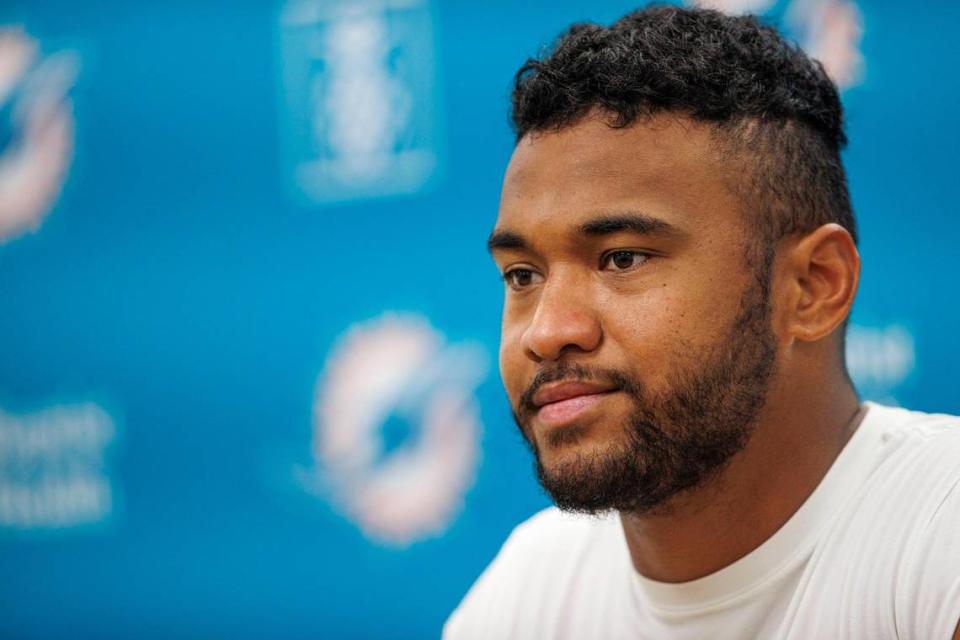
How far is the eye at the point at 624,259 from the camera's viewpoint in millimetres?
1375

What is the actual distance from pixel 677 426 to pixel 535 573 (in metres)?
0.47

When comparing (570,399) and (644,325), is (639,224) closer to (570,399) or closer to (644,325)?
(644,325)

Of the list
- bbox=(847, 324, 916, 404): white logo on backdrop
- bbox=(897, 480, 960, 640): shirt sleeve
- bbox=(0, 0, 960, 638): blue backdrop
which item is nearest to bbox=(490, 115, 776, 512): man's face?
bbox=(897, 480, 960, 640): shirt sleeve

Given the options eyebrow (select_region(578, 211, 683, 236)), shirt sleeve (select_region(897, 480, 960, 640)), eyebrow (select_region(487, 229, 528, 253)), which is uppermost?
eyebrow (select_region(487, 229, 528, 253))

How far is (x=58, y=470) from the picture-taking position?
8.52 feet

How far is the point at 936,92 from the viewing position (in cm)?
208

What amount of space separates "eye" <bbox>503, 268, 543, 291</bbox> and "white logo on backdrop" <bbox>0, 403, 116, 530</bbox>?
4.76ft

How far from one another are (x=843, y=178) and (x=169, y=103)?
169cm

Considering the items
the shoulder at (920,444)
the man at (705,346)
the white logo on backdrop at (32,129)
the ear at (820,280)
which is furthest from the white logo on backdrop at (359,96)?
the shoulder at (920,444)

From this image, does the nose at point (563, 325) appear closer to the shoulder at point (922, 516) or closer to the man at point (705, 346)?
the man at point (705, 346)

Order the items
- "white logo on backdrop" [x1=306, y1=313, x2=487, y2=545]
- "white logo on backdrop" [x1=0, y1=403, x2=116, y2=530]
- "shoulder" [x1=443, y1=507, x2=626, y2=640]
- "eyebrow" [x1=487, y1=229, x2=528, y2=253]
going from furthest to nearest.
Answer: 1. "white logo on backdrop" [x1=0, y1=403, x2=116, y2=530]
2. "white logo on backdrop" [x1=306, y1=313, x2=487, y2=545]
3. "shoulder" [x1=443, y1=507, x2=626, y2=640]
4. "eyebrow" [x1=487, y1=229, x2=528, y2=253]

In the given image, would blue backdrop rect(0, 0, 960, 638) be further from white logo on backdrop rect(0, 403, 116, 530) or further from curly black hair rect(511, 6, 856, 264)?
curly black hair rect(511, 6, 856, 264)

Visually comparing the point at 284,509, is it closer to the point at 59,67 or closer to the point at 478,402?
the point at 478,402

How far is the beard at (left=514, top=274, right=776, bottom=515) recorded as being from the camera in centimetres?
135
